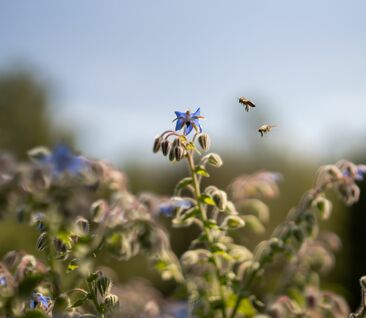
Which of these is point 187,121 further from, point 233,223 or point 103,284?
point 103,284

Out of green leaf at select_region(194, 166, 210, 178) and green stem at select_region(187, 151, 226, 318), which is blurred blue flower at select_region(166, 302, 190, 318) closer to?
green stem at select_region(187, 151, 226, 318)

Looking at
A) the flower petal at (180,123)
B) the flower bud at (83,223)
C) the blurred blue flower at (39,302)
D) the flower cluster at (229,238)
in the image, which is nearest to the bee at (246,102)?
the flower cluster at (229,238)

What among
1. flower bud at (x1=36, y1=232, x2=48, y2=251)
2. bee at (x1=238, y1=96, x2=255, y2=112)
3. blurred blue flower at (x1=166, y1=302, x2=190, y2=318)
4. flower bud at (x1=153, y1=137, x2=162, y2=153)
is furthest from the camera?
bee at (x1=238, y1=96, x2=255, y2=112)

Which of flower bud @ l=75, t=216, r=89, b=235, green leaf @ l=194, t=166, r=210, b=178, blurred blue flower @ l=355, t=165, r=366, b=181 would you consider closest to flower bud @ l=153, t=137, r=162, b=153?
green leaf @ l=194, t=166, r=210, b=178

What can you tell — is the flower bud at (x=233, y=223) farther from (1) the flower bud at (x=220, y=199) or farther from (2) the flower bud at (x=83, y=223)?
(2) the flower bud at (x=83, y=223)

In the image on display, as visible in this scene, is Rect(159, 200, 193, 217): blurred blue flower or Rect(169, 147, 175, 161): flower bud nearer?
Rect(169, 147, 175, 161): flower bud

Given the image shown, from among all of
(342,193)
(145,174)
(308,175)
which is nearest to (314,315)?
(342,193)

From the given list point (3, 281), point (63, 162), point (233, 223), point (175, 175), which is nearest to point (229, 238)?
point (233, 223)
